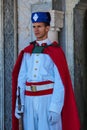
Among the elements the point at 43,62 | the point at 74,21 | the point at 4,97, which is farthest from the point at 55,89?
the point at 4,97

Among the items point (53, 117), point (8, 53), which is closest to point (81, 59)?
point (8, 53)

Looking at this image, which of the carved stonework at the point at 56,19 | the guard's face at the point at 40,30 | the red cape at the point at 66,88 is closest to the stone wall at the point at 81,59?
the carved stonework at the point at 56,19

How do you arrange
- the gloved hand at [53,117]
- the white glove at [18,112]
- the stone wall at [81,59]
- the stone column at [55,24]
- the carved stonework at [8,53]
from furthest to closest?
the carved stonework at [8,53] < the stone wall at [81,59] < the stone column at [55,24] < the white glove at [18,112] < the gloved hand at [53,117]

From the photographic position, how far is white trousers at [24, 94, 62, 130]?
3.76m

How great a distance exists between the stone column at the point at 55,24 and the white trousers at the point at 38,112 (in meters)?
1.11

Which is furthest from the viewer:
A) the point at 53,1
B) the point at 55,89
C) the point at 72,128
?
the point at 53,1

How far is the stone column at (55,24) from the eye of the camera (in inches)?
185

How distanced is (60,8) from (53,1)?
123mm

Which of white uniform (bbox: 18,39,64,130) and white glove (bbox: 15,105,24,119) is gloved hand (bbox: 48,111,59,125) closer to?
white uniform (bbox: 18,39,64,130)

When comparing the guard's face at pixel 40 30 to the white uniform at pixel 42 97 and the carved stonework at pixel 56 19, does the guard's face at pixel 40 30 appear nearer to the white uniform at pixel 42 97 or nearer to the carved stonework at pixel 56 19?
the white uniform at pixel 42 97

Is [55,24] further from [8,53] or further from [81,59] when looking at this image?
[8,53]

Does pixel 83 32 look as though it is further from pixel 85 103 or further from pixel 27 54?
pixel 27 54

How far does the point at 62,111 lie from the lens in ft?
12.7

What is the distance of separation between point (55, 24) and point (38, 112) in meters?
1.27
